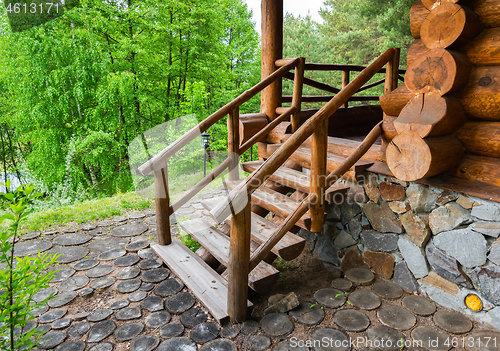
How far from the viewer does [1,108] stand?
45.1 ft

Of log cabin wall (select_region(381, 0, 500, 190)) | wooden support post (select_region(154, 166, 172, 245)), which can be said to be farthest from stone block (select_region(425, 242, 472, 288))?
wooden support post (select_region(154, 166, 172, 245))

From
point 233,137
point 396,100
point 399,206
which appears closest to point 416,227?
point 399,206

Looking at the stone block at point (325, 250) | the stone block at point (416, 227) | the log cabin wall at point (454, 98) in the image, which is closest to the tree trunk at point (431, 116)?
the log cabin wall at point (454, 98)

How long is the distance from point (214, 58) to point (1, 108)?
9827 millimetres

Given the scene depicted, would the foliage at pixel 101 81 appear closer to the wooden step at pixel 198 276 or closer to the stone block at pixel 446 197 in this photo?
the wooden step at pixel 198 276

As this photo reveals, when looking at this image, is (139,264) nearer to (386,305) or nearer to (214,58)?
(386,305)

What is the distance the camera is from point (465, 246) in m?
2.29

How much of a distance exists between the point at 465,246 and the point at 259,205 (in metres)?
1.82

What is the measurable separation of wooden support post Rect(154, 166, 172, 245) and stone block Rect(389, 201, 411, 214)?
223 cm

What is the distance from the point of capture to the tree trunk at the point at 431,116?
228 cm

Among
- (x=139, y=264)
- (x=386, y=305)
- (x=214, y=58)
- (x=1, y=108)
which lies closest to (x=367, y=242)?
(x=386, y=305)

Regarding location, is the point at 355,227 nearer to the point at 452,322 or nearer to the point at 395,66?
the point at 452,322

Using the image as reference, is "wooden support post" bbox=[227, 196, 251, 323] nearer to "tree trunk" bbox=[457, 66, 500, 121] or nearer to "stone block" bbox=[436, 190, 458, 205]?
"stone block" bbox=[436, 190, 458, 205]

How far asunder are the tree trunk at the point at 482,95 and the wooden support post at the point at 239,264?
188 cm
